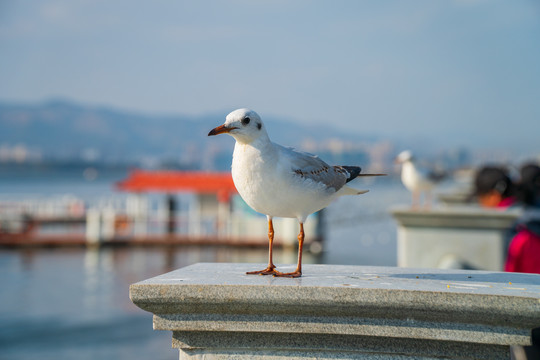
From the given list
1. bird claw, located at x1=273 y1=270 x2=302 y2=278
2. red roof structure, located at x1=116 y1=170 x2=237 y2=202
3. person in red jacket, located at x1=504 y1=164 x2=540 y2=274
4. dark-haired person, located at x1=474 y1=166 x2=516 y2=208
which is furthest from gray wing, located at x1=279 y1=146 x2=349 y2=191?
red roof structure, located at x1=116 y1=170 x2=237 y2=202

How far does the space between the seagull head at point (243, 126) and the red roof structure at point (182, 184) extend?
20.9 m

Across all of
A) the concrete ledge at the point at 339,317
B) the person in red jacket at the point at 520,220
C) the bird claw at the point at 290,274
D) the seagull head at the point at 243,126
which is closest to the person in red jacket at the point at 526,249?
the person in red jacket at the point at 520,220

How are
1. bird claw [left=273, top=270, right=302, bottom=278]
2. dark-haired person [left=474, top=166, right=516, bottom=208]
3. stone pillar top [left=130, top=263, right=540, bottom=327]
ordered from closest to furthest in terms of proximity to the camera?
stone pillar top [left=130, top=263, right=540, bottom=327]
bird claw [left=273, top=270, right=302, bottom=278]
dark-haired person [left=474, top=166, right=516, bottom=208]

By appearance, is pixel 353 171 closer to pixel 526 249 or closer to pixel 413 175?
pixel 526 249

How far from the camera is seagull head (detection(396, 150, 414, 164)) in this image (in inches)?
352

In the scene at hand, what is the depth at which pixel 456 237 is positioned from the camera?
6.17 metres

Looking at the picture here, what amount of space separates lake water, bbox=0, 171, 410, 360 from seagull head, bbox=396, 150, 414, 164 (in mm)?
2205

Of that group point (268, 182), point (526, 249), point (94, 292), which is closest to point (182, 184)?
point (94, 292)

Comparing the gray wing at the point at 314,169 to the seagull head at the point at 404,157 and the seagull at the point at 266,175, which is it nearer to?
the seagull at the point at 266,175

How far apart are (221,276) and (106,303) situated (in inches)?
488

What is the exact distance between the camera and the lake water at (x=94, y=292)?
11133mm

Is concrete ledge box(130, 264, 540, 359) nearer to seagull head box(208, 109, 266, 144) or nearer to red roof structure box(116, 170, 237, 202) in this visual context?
seagull head box(208, 109, 266, 144)

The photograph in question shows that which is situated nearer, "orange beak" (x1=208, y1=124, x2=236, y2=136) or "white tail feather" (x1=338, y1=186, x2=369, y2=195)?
"orange beak" (x1=208, y1=124, x2=236, y2=136)

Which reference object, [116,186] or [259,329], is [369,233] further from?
[259,329]
